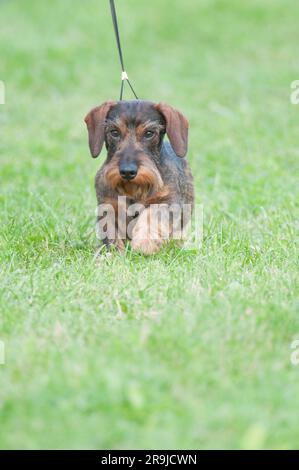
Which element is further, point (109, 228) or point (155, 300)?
point (109, 228)

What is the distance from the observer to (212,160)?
8594mm

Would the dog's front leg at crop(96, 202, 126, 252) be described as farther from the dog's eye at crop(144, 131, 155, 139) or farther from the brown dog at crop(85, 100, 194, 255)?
the dog's eye at crop(144, 131, 155, 139)

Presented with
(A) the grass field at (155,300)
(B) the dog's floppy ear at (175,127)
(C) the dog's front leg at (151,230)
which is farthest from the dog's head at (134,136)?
(A) the grass field at (155,300)

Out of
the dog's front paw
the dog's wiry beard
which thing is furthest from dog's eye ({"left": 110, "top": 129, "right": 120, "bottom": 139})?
the dog's front paw

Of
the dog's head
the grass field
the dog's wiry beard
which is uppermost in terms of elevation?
the dog's head

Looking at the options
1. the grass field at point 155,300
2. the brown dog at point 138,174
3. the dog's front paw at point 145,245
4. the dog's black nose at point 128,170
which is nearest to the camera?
the grass field at point 155,300

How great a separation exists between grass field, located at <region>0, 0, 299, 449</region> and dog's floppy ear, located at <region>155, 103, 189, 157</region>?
0.61m

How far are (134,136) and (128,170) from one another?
13.1 inches

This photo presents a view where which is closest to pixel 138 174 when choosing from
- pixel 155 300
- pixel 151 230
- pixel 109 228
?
pixel 151 230

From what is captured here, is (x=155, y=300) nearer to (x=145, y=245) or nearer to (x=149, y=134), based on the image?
(x=145, y=245)

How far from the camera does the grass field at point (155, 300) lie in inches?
127

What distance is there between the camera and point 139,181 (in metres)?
5.30

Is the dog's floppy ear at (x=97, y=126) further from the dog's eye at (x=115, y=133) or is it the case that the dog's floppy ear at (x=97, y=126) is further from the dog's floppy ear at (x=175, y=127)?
the dog's floppy ear at (x=175, y=127)

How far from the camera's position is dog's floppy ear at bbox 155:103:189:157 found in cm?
561
